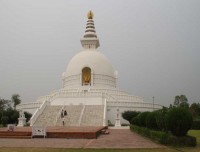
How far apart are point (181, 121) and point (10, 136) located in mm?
10436

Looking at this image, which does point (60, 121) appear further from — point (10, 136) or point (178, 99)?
point (178, 99)

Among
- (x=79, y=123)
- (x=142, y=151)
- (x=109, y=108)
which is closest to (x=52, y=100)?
(x=109, y=108)

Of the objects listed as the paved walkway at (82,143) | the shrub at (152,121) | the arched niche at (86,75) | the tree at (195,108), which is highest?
the arched niche at (86,75)

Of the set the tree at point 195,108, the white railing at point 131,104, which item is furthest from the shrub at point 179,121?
the tree at point 195,108

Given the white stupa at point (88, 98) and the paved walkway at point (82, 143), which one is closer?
the paved walkway at point (82, 143)

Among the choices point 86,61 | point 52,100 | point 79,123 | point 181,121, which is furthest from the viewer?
point 86,61

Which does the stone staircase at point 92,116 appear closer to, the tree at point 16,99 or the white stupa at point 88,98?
the white stupa at point 88,98

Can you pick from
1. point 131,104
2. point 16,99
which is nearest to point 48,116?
point 131,104

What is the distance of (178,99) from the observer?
65062 mm

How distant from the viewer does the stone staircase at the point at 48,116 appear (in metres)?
32.5

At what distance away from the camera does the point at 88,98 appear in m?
40.0

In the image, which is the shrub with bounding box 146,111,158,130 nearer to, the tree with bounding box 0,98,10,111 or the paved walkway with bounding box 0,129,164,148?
the paved walkway with bounding box 0,129,164,148

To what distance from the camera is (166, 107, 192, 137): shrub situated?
13.8 m

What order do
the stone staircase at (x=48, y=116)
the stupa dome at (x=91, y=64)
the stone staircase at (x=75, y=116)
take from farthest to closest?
the stupa dome at (x=91, y=64) < the stone staircase at (x=48, y=116) < the stone staircase at (x=75, y=116)
